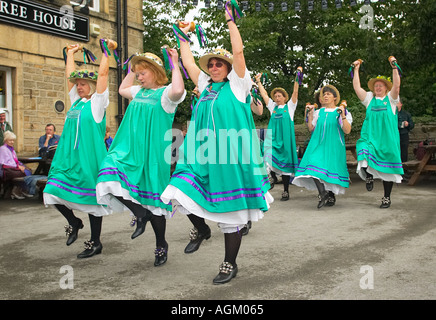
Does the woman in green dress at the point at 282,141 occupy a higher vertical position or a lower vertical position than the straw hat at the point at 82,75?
lower

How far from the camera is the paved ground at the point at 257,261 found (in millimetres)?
3283

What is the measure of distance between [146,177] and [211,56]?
1.12m

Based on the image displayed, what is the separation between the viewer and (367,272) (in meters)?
3.65

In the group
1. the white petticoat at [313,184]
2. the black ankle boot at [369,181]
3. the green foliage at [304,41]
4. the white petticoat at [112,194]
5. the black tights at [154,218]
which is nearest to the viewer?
the white petticoat at [112,194]

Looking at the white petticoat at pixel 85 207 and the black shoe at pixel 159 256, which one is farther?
the white petticoat at pixel 85 207

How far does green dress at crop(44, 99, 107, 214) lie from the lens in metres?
4.38

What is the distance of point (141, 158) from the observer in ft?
13.3

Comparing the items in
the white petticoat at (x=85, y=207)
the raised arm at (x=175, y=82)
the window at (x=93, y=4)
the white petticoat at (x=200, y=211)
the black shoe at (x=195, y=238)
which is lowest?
the black shoe at (x=195, y=238)

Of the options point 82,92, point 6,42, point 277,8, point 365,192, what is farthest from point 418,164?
point 277,8

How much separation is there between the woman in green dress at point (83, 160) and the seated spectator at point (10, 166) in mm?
4480

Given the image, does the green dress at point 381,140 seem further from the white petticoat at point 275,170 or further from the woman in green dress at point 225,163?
the woman in green dress at point 225,163

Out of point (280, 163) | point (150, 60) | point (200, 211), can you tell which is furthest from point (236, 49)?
point (280, 163)

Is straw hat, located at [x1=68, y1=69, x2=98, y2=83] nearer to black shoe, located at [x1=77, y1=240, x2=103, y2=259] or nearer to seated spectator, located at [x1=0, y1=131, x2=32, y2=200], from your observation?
black shoe, located at [x1=77, y1=240, x2=103, y2=259]

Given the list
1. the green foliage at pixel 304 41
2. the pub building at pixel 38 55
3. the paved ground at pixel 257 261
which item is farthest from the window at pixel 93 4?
the paved ground at pixel 257 261
